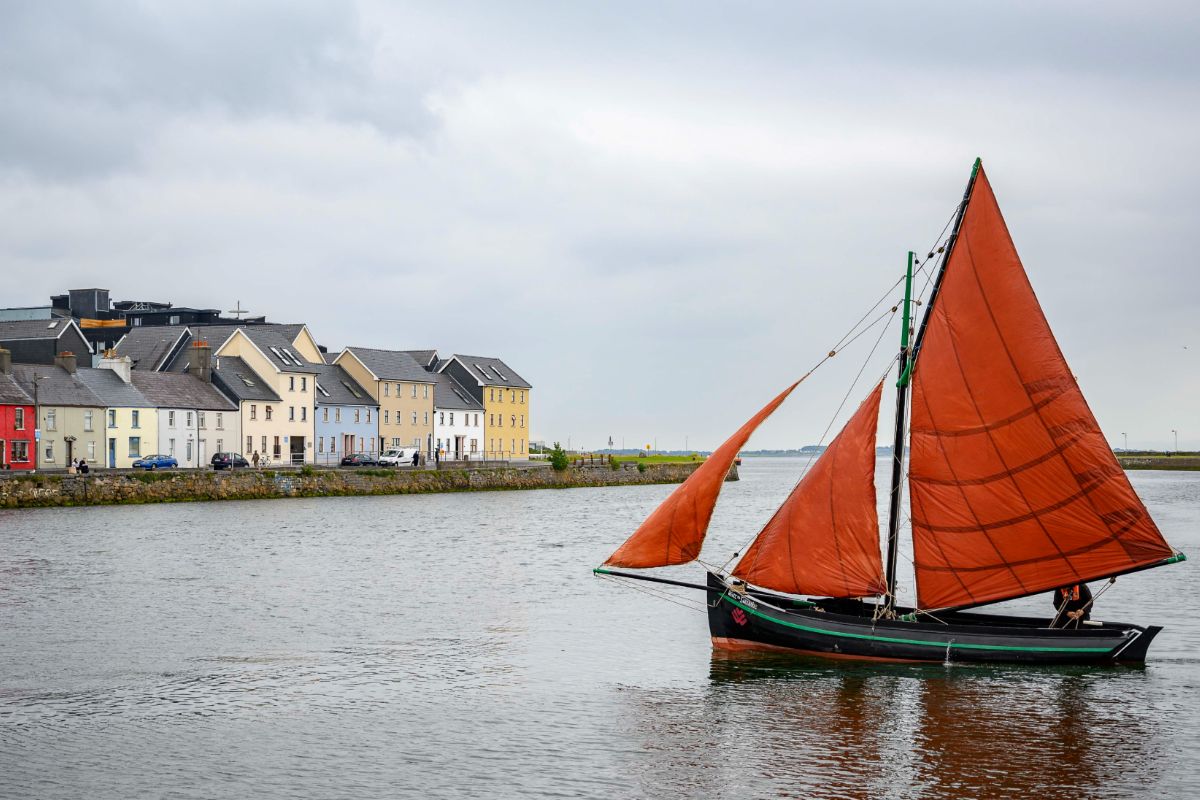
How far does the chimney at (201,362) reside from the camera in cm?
10575


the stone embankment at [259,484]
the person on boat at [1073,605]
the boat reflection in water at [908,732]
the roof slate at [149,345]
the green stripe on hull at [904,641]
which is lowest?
the boat reflection in water at [908,732]

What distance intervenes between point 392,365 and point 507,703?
105m

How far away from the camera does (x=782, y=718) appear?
23938 millimetres

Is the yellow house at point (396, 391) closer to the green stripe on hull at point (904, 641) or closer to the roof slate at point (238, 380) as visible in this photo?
the roof slate at point (238, 380)

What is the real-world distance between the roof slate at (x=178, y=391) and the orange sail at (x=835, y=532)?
77881mm

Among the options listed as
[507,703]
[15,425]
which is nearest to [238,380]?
[15,425]

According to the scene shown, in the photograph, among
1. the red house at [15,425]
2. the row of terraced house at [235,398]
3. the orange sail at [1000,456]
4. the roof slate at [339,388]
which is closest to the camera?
the orange sail at [1000,456]

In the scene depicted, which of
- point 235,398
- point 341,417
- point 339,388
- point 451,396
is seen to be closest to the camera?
point 235,398

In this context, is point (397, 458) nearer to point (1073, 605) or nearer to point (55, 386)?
point (55, 386)

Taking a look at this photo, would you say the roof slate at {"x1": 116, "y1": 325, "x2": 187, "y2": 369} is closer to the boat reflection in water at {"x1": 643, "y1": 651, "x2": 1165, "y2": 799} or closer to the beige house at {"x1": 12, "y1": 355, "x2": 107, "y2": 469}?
the beige house at {"x1": 12, "y1": 355, "x2": 107, "y2": 469}

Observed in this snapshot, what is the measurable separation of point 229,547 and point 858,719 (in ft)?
125

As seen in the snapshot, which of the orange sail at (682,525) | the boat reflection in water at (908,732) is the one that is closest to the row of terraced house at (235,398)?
the orange sail at (682,525)

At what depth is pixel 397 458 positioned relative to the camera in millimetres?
112750

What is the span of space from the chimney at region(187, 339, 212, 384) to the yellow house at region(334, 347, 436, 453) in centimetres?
2031
